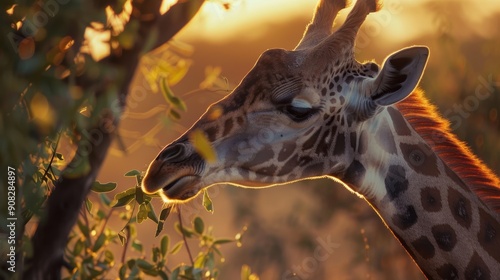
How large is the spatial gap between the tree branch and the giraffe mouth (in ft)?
1.80

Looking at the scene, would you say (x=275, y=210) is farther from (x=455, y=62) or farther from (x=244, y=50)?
(x=244, y=50)

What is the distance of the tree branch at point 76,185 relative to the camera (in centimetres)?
451

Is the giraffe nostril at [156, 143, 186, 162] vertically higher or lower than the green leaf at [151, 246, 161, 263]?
higher

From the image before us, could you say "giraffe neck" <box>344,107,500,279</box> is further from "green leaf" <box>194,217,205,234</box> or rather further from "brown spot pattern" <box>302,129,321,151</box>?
"green leaf" <box>194,217,205,234</box>

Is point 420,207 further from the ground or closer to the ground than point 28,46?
closer to the ground

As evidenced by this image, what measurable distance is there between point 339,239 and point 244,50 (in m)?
15.7

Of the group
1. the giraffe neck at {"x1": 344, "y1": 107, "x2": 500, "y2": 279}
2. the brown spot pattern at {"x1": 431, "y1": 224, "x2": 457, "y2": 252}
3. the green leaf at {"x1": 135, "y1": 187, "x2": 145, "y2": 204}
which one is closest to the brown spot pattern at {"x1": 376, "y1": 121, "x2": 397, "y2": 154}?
the giraffe neck at {"x1": 344, "y1": 107, "x2": 500, "y2": 279}

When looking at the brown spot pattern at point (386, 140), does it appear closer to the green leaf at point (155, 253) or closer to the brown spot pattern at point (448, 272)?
the brown spot pattern at point (448, 272)

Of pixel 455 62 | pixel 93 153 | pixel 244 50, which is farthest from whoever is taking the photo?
pixel 244 50

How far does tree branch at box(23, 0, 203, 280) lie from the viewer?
14.8 feet

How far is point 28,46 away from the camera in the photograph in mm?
3924

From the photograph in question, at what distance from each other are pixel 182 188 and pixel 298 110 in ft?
2.53

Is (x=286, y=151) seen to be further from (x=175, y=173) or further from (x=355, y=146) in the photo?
(x=175, y=173)

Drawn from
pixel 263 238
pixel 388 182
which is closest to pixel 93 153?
pixel 388 182
